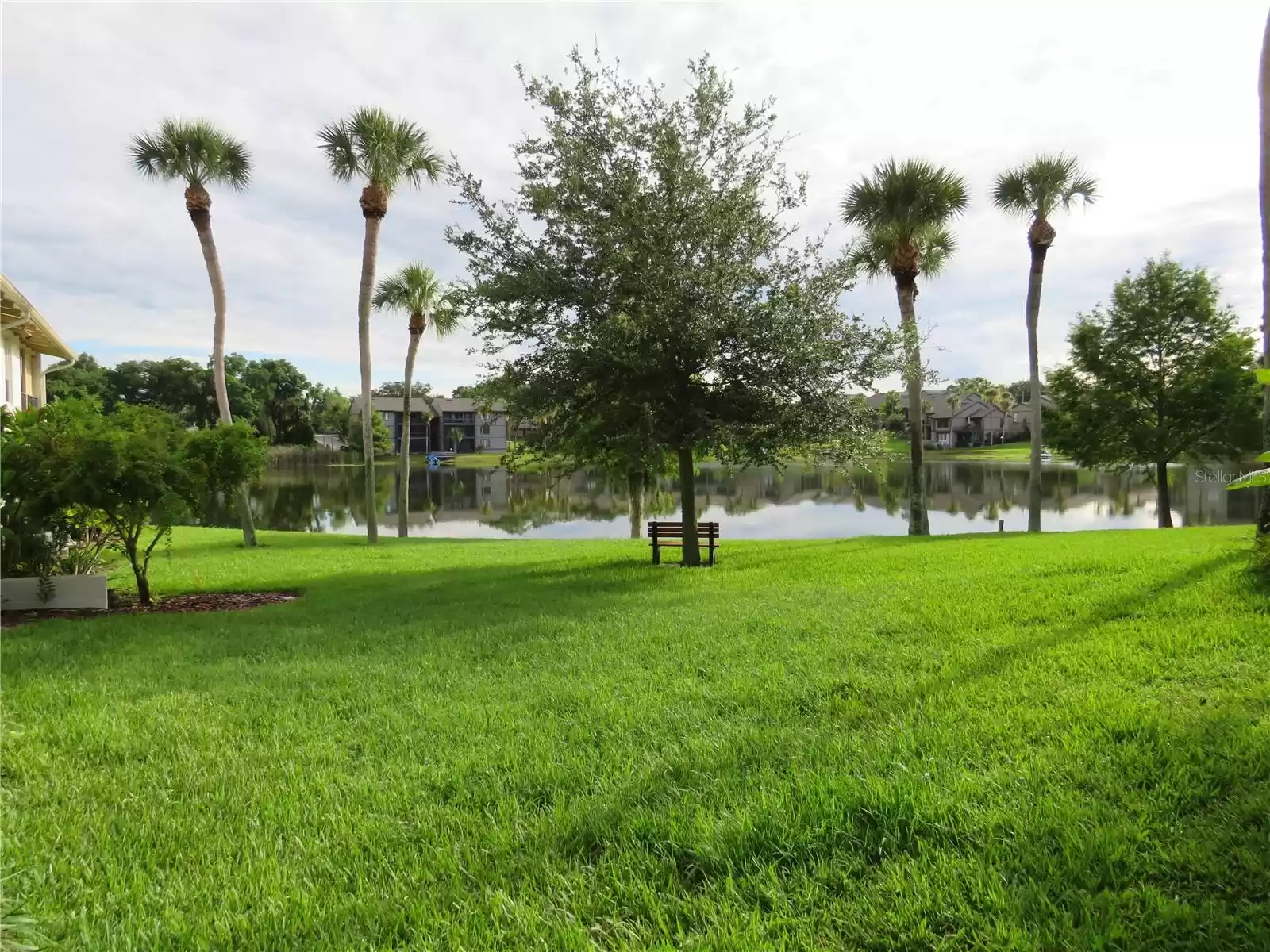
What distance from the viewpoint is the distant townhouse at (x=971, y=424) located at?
99938 millimetres

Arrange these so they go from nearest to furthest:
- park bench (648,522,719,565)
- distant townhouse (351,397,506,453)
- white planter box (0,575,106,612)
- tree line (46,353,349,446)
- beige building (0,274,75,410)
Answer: white planter box (0,575,106,612) < park bench (648,522,719,565) < beige building (0,274,75,410) < tree line (46,353,349,446) < distant townhouse (351,397,506,453)

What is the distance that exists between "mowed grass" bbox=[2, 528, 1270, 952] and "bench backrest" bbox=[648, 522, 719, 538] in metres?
6.26

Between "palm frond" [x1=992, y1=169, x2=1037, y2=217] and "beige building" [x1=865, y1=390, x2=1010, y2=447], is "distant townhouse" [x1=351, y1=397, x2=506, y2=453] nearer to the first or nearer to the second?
"beige building" [x1=865, y1=390, x2=1010, y2=447]

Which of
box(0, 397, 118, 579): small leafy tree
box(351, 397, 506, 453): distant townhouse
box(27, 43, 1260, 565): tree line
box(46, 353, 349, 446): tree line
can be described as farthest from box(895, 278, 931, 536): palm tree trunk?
box(351, 397, 506, 453): distant townhouse

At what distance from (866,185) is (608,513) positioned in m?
21.8

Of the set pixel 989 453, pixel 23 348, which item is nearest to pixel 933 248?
pixel 23 348

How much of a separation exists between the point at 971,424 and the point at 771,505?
2858 inches

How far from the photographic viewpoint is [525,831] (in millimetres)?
3160

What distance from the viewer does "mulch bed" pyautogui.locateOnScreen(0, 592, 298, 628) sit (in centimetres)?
958

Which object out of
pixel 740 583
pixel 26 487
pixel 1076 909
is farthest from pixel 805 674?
pixel 26 487

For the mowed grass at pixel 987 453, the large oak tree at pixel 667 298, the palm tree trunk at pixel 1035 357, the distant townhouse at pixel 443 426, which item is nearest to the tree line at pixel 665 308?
the large oak tree at pixel 667 298

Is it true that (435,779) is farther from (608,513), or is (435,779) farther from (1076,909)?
(608,513)

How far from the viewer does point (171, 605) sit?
10.5 metres

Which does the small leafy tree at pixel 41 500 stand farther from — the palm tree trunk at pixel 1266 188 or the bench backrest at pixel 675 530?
the palm tree trunk at pixel 1266 188
